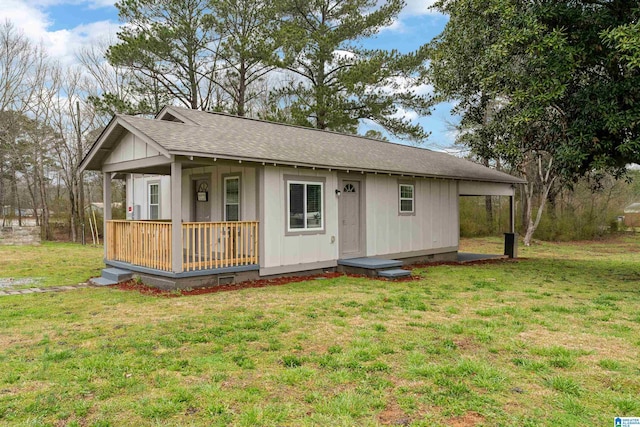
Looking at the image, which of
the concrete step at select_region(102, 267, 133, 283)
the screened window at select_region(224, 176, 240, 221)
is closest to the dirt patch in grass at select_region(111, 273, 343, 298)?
the concrete step at select_region(102, 267, 133, 283)

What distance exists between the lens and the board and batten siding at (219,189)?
9594 mm

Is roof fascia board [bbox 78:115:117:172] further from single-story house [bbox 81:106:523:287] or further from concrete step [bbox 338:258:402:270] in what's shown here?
concrete step [bbox 338:258:402:270]

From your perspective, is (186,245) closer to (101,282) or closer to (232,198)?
(232,198)

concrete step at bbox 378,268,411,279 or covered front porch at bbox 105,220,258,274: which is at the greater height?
covered front porch at bbox 105,220,258,274

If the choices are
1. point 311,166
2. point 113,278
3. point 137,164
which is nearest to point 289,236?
point 311,166

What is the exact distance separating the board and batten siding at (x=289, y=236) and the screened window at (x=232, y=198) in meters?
1.06

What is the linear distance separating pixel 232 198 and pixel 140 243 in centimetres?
224

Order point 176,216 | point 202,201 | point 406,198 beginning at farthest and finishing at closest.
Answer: point 406,198 < point 202,201 < point 176,216

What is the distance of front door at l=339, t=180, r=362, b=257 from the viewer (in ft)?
36.2

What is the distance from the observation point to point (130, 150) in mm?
9359

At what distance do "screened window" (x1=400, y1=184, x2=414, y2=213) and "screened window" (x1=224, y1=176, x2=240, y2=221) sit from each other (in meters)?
4.86

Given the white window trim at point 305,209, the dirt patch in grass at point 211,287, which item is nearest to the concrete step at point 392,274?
the dirt patch in grass at point 211,287

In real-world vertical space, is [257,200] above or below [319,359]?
above

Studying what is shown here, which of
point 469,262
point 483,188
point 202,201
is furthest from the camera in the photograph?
point 483,188
